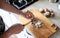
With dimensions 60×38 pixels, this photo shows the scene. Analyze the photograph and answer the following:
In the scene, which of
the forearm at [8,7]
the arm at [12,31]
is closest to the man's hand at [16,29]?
the arm at [12,31]

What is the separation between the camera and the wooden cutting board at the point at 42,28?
128 centimetres

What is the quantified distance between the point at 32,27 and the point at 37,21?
0.07 m

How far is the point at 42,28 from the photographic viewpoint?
1329 millimetres

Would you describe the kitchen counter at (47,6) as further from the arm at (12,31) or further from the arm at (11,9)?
the arm at (12,31)

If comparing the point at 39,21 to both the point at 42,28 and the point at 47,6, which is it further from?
A: the point at 47,6

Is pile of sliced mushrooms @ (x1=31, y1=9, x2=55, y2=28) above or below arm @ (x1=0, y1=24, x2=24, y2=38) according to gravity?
above

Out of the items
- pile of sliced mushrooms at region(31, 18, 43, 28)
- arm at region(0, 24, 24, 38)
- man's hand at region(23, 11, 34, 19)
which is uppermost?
man's hand at region(23, 11, 34, 19)

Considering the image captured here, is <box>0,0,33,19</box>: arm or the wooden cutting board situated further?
<box>0,0,33,19</box>: arm

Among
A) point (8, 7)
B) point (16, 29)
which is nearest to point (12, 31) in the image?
point (16, 29)

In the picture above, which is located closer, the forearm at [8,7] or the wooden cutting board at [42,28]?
the wooden cutting board at [42,28]

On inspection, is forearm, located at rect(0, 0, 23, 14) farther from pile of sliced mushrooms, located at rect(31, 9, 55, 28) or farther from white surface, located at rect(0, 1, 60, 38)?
pile of sliced mushrooms, located at rect(31, 9, 55, 28)

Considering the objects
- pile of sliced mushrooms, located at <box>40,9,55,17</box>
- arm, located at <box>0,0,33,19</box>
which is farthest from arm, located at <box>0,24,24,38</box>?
pile of sliced mushrooms, located at <box>40,9,55,17</box>

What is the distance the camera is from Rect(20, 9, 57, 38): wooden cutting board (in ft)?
4.20

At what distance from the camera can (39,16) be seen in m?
1.41
